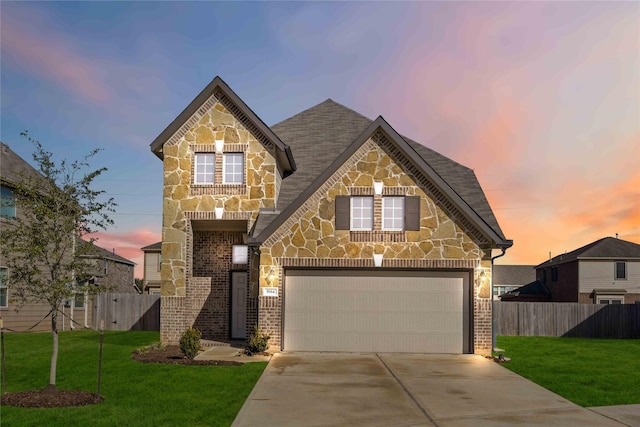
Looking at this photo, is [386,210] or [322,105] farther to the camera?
[322,105]

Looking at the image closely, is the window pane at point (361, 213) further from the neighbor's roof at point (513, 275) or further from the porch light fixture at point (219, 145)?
the neighbor's roof at point (513, 275)

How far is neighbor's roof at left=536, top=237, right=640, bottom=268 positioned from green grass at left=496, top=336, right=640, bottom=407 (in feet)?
63.0

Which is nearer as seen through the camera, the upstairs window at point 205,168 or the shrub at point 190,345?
the shrub at point 190,345

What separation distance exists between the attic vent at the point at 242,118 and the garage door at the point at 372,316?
5115mm

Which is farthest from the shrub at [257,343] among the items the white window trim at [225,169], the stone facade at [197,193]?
the white window trim at [225,169]

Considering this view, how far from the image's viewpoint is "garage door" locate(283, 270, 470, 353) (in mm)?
19484

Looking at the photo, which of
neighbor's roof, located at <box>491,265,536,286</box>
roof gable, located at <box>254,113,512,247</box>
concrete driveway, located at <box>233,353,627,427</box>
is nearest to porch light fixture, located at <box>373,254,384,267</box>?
roof gable, located at <box>254,113,512,247</box>

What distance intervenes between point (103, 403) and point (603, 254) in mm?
42243

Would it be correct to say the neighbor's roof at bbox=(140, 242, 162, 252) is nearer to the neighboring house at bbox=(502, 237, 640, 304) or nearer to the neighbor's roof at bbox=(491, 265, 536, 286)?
the neighboring house at bbox=(502, 237, 640, 304)

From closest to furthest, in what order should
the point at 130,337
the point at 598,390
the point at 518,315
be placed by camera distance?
1. the point at 598,390
2. the point at 130,337
3. the point at 518,315

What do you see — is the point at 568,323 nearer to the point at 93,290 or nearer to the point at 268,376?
the point at 268,376

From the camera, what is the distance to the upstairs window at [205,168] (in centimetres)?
2166

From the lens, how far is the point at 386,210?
19.8m

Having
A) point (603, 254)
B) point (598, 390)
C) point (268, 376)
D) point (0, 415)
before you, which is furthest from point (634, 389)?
point (603, 254)
